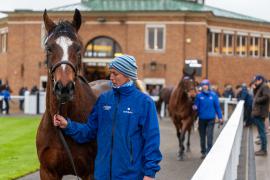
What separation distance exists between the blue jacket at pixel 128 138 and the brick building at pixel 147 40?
38.6 metres

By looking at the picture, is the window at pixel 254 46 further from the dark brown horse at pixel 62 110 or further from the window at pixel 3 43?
the dark brown horse at pixel 62 110

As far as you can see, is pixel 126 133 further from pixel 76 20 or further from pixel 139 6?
pixel 139 6

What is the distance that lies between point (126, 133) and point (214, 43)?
143 ft

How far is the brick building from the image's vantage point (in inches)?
1767

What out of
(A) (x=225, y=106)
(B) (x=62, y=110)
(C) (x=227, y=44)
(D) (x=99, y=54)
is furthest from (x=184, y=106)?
(C) (x=227, y=44)

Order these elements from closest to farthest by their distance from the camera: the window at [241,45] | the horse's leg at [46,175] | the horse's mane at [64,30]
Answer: the horse's mane at [64,30] → the horse's leg at [46,175] → the window at [241,45]

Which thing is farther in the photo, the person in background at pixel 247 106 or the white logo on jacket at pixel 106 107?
the person in background at pixel 247 106

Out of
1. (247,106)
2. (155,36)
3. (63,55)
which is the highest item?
(155,36)

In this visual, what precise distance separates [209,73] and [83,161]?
135 feet

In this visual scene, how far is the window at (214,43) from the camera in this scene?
47.5 m

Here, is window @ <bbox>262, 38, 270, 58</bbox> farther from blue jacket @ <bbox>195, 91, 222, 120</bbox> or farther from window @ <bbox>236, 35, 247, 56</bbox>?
blue jacket @ <bbox>195, 91, 222, 120</bbox>

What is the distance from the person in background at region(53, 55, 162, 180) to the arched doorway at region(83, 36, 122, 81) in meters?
41.2

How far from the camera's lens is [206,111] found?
47.5ft

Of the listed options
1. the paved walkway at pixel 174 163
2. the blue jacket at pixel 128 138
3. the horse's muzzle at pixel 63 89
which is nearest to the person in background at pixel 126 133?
the blue jacket at pixel 128 138
